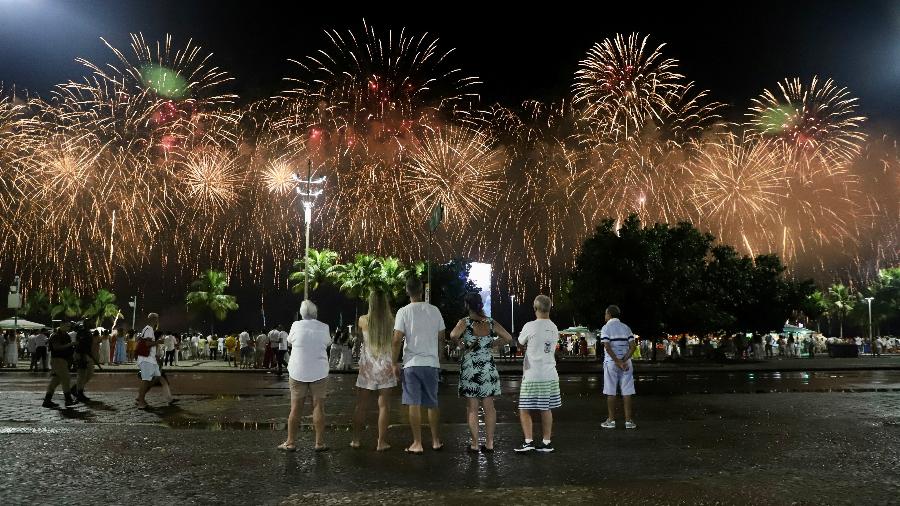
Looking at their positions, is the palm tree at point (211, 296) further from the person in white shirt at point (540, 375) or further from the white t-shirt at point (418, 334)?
the person in white shirt at point (540, 375)

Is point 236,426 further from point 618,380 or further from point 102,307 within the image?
point 102,307

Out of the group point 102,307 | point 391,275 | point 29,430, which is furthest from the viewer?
point 102,307

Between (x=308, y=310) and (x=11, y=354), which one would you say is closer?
(x=308, y=310)

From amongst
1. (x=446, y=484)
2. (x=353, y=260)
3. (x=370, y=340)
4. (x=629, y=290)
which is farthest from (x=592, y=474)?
(x=353, y=260)

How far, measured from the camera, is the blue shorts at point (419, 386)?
314 inches

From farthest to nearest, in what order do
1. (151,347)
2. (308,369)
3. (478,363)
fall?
1. (151,347)
2. (308,369)
3. (478,363)

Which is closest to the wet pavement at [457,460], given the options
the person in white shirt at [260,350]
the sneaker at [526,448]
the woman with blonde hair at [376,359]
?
the sneaker at [526,448]

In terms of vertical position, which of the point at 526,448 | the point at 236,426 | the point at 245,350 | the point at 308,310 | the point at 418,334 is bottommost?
the point at 236,426

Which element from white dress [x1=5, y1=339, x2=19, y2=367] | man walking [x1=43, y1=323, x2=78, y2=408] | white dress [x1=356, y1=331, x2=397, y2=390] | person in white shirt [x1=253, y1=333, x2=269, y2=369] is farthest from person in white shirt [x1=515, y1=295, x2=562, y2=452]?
white dress [x1=5, y1=339, x2=19, y2=367]

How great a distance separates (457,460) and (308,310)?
2.49 metres

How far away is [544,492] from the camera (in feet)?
19.7

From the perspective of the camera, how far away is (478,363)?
8.13 m

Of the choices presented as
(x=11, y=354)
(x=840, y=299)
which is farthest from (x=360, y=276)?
(x=840, y=299)

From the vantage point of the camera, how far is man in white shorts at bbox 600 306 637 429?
34.0 feet
